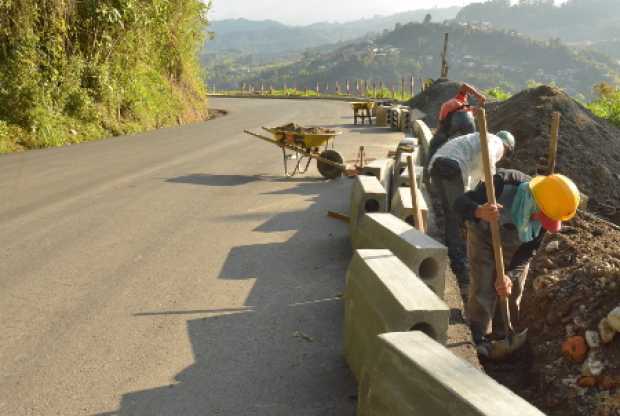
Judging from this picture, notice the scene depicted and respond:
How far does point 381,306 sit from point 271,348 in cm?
121

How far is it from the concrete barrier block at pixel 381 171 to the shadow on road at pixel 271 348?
5.04ft

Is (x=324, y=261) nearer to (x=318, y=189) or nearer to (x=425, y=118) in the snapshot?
(x=318, y=189)

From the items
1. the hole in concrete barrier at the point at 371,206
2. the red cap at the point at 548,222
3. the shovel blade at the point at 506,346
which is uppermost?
the red cap at the point at 548,222

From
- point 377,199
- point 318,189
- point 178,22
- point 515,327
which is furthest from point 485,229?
point 178,22

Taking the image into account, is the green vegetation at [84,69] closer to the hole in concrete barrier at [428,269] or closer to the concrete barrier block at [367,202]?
the concrete barrier block at [367,202]

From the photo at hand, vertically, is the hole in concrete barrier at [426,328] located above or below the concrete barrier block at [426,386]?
below

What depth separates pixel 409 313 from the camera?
11.2 ft

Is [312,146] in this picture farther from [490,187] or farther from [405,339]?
[405,339]

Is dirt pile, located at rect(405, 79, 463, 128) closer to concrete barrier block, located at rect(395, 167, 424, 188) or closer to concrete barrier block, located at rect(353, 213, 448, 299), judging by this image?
concrete barrier block, located at rect(395, 167, 424, 188)

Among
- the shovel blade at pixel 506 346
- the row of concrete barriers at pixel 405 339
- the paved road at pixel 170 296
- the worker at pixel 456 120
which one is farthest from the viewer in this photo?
Answer: the worker at pixel 456 120

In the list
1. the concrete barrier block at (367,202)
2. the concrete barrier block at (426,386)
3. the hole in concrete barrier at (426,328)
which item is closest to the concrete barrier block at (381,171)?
the concrete barrier block at (367,202)

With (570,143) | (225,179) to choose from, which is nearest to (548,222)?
(570,143)

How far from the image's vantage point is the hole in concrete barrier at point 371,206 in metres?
6.66

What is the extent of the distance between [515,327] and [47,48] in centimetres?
1425
